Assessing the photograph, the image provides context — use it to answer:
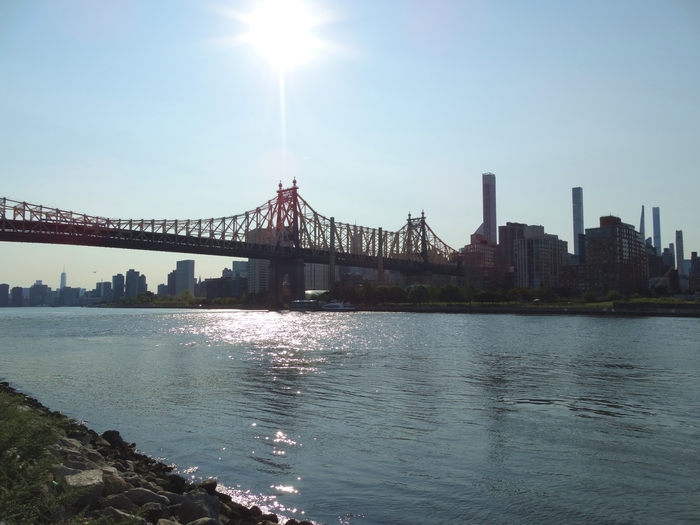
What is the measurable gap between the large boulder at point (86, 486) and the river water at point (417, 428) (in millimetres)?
3062

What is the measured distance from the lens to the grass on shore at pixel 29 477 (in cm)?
729

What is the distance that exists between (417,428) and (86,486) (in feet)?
30.2

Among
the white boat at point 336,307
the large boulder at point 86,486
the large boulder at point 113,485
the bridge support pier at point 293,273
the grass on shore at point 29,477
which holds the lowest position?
the white boat at point 336,307

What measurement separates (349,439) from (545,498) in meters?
5.50

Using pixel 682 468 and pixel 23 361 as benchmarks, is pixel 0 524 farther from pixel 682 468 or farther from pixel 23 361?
pixel 23 361

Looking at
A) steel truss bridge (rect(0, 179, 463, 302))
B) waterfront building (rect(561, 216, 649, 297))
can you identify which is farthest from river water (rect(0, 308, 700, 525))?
waterfront building (rect(561, 216, 649, 297))

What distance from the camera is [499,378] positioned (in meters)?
25.6

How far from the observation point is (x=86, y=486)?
910 centimetres

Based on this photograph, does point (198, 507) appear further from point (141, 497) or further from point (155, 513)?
point (141, 497)

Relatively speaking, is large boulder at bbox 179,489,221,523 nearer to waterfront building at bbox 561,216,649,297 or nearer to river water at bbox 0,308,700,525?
Answer: river water at bbox 0,308,700,525

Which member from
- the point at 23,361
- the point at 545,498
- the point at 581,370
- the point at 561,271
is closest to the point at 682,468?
the point at 545,498

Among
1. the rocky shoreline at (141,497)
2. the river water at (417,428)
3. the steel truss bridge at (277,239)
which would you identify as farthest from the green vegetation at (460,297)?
the rocky shoreline at (141,497)

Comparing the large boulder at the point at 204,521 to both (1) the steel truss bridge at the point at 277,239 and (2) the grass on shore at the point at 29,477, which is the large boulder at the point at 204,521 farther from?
(1) the steel truss bridge at the point at 277,239

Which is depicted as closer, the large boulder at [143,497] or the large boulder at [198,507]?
the large boulder at [198,507]
